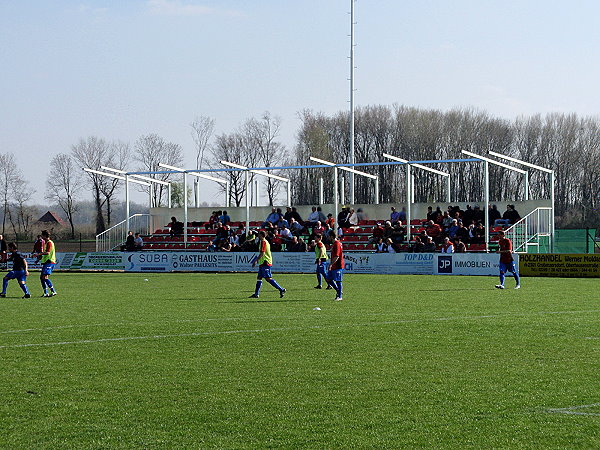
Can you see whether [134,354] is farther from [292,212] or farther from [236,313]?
[292,212]

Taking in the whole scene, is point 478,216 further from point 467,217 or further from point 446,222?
point 446,222

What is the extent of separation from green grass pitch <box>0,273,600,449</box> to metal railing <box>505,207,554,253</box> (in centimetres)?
2038

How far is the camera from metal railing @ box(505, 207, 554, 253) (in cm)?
3906

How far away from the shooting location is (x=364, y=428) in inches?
286

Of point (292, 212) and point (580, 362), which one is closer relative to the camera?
point (580, 362)

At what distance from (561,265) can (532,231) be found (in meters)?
4.84

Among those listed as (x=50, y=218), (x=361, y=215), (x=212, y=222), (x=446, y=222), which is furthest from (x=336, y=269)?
(x=50, y=218)

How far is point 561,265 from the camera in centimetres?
3559

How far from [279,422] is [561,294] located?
17691 mm

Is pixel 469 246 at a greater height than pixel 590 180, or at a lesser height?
lesser

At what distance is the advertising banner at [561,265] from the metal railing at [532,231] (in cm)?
261

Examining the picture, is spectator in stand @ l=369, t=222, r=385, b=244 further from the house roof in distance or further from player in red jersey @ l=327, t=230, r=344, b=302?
the house roof in distance

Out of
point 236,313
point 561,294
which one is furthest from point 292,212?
point 236,313

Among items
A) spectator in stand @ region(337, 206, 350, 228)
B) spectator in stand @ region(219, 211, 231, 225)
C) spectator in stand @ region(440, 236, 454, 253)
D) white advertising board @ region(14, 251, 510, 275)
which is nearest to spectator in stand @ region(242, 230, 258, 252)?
white advertising board @ region(14, 251, 510, 275)
